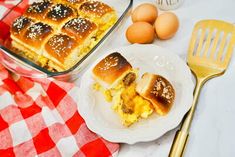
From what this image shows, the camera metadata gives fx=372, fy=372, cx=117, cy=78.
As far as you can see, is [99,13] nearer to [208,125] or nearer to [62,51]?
[62,51]

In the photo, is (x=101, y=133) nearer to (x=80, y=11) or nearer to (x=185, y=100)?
(x=185, y=100)

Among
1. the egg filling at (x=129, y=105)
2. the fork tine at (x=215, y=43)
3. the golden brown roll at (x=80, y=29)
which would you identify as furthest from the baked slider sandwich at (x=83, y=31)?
the fork tine at (x=215, y=43)

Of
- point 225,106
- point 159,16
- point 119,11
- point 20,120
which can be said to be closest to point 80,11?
point 119,11

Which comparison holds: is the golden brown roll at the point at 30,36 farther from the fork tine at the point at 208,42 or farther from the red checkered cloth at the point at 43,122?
the fork tine at the point at 208,42

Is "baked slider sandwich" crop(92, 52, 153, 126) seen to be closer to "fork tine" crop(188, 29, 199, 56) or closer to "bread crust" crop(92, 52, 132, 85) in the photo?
"bread crust" crop(92, 52, 132, 85)

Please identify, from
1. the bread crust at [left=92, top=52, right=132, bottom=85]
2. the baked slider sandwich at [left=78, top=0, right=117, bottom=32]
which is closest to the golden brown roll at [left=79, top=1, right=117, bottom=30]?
the baked slider sandwich at [left=78, top=0, right=117, bottom=32]
